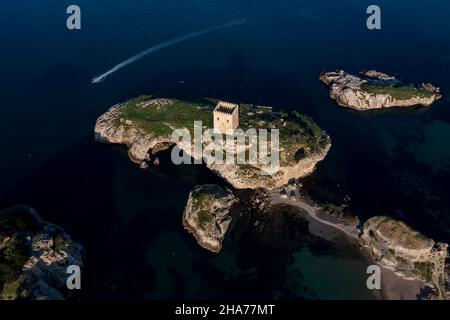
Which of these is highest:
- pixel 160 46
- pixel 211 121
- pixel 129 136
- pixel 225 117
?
pixel 160 46

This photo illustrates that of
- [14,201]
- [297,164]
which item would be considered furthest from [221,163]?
[14,201]

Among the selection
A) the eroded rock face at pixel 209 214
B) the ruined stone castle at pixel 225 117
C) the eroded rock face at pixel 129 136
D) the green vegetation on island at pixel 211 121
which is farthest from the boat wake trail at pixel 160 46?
the eroded rock face at pixel 209 214

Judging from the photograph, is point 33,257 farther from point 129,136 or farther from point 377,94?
point 377,94

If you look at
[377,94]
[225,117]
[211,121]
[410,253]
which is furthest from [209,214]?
[377,94]

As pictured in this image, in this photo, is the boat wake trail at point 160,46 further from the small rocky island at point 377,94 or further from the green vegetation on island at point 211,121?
the small rocky island at point 377,94

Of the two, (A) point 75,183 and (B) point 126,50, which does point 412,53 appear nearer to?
(B) point 126,50
